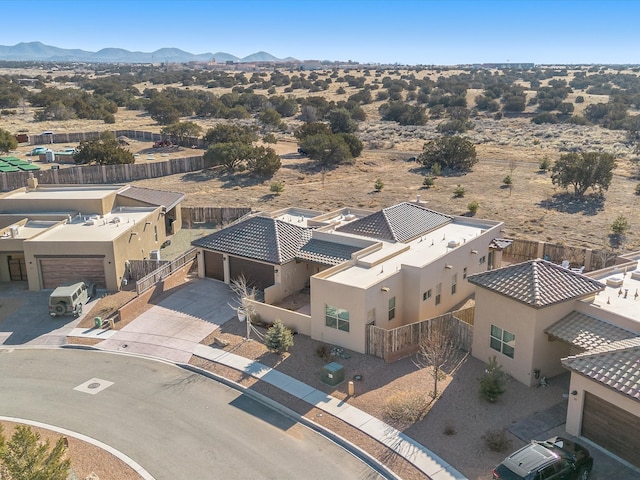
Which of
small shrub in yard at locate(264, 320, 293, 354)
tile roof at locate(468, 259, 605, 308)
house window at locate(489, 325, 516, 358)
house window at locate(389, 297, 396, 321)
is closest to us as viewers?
tile roof at locate(468, 259, 605, 308)

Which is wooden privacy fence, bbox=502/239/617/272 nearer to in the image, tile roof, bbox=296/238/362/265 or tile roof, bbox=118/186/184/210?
tile roof, bbox=296/238/362/265

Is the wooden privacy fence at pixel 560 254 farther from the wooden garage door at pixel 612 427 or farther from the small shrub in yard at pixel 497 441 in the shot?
the small shrub in yard at pixel 497 441

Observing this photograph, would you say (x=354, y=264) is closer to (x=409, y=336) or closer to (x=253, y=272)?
(x=409, y=336)

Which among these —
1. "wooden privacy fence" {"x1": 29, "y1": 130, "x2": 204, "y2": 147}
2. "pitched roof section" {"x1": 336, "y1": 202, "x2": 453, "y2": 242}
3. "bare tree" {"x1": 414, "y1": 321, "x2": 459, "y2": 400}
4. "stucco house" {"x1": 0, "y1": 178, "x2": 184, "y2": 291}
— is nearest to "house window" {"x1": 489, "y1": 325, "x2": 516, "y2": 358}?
"bare tree" {"x1": 414, "y1": 321, "x2": 459, "y2": 400}

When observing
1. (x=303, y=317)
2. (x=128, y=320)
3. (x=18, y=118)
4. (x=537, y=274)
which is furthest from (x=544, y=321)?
(x=18, y=118)

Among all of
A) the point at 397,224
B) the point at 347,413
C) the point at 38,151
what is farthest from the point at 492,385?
the point at 38,151

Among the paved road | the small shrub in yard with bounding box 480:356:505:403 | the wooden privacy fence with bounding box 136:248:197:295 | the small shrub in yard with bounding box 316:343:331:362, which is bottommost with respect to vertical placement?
the paved road
